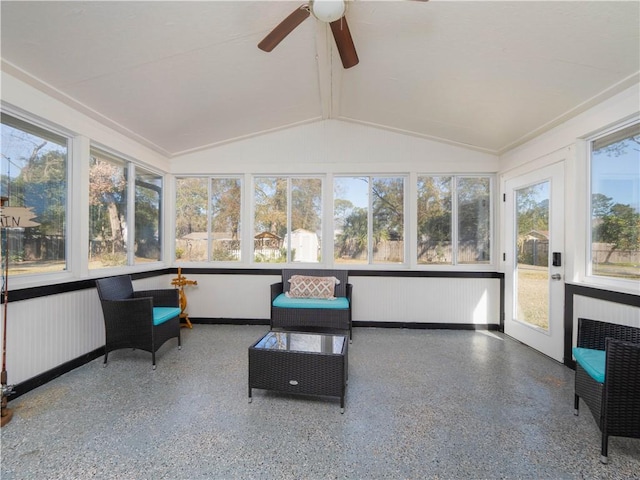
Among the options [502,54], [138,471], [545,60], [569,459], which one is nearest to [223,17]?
[502,54]

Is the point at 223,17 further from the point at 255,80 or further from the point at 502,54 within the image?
the point at 502,54

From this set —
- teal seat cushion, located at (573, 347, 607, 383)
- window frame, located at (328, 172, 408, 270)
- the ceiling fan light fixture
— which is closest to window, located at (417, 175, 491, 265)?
window frame, located at (328, 172, 408, 270)

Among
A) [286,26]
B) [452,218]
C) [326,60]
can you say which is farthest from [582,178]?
[286,26]

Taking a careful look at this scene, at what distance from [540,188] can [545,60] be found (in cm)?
158

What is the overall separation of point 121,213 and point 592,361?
4725mm

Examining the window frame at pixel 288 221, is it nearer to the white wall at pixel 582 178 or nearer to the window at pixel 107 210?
the window at pixel 107 210

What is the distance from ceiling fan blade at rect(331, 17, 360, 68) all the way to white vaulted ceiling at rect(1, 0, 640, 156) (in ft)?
1.13

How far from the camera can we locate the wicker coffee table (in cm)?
211

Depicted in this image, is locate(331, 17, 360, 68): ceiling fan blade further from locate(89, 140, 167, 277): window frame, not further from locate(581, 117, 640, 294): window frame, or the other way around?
locate(89, 140, 167, 277): window frame

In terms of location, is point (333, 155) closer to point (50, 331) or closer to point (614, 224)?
point (614, 224)

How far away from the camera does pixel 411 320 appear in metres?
4.22

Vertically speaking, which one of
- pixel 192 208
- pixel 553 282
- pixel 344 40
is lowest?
pixel 553 282

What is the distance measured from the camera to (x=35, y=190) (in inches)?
101

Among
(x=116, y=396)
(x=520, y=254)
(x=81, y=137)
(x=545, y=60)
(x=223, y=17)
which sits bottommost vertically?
(x=116, y=396)
